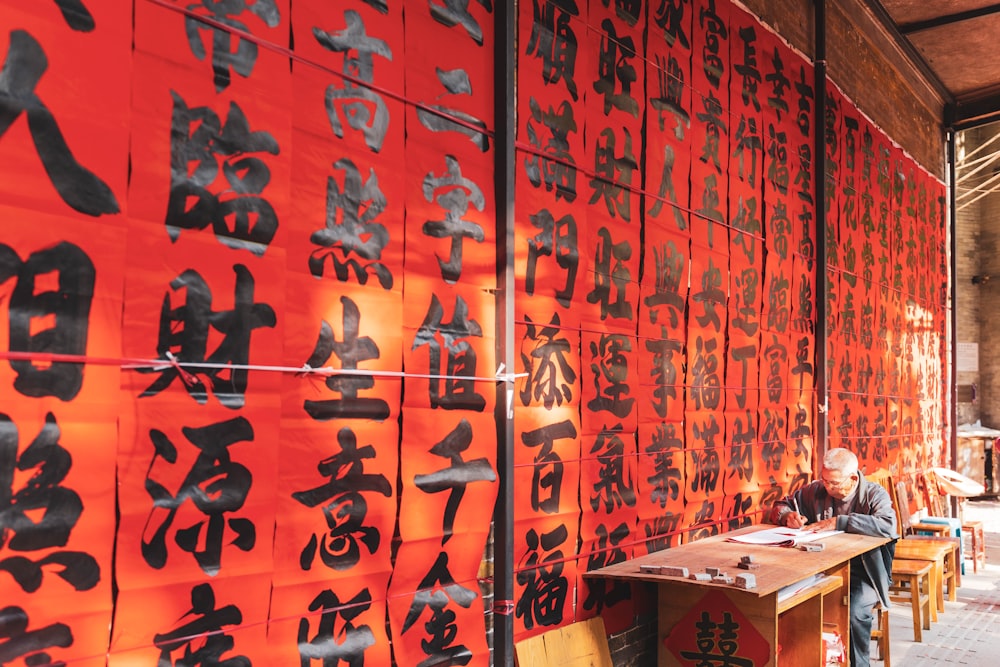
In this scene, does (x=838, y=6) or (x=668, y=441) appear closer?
(x=668, y=441)

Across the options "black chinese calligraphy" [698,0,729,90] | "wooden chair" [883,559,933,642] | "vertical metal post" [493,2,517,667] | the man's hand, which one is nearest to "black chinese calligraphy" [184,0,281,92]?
A: "vertical metal post" [493,2,517,667]

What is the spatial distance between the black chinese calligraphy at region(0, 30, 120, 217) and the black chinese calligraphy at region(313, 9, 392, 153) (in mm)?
755

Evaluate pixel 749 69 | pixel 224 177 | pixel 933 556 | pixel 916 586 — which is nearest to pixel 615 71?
pixel 749 69

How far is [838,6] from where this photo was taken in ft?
20.6

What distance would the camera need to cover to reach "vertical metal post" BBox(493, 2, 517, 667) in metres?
2.93

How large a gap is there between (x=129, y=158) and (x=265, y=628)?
47.5 inches

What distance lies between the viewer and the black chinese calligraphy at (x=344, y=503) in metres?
2.32

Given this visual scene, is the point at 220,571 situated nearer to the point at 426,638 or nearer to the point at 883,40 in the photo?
the point at 426,638

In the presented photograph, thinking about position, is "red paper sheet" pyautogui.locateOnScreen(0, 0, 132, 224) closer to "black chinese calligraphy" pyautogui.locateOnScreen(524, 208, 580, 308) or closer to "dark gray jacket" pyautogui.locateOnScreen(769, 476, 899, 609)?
"black chinese calligraphy" pyautogui.locateOnScreen(524, 208, 580, 308)

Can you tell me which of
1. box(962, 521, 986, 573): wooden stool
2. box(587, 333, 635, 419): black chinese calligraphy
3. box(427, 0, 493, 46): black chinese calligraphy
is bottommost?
box(962, 521, 986, 573): wooden stool

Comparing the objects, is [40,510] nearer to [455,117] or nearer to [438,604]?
[438,604]

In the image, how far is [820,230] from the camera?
229 inches

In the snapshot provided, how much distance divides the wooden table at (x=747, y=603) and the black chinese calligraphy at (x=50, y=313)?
2277mm

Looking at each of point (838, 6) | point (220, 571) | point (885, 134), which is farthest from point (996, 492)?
point (220, 571)
